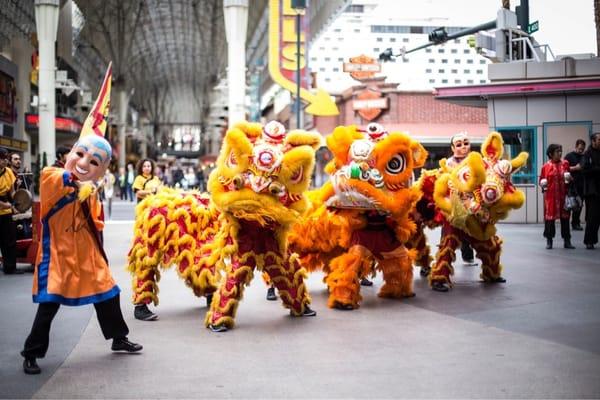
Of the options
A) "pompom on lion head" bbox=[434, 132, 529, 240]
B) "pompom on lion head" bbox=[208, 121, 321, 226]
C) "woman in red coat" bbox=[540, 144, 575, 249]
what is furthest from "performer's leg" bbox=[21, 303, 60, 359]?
"woman in red coat" bbox=[540, 144, 575, 249]

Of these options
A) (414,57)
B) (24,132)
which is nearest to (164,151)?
(414,57)

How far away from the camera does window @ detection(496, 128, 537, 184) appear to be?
61.1 feet

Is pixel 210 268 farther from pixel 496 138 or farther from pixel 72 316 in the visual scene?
pixel 496 138

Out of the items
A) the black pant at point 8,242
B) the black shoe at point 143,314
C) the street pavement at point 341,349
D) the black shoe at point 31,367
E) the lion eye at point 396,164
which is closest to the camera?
the street pavement at point 341,349

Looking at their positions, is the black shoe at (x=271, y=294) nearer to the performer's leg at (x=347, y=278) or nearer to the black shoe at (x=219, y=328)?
the performer's leg at (x=347, y=278)

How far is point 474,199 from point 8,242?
247 inches

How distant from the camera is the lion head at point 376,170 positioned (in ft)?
24.6

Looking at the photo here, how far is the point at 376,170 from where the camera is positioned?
7.52 meters

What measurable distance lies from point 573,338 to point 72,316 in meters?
4.66

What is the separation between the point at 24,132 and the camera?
3891 cm

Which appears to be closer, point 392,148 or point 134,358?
point 134,358

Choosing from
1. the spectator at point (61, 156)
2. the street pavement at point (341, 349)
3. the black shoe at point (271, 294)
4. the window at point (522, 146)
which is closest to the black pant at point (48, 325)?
the street pavement at point (341, 349)

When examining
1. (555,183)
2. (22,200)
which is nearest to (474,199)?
(555,183)

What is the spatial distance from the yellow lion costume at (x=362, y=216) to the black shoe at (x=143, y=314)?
71.6 inches
